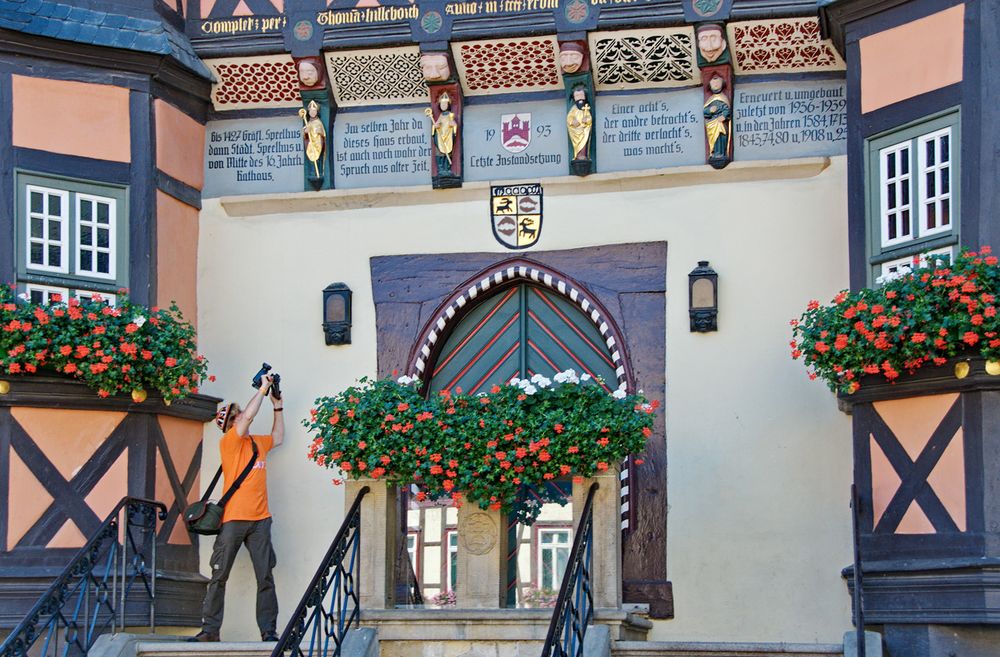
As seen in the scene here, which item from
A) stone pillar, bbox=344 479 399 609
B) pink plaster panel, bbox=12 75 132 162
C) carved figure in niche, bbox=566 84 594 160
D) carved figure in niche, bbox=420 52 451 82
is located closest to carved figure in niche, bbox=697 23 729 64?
carved figure in niche, bbox=566 84 594 160

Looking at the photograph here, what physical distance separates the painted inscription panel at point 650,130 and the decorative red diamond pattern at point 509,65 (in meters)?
0.49

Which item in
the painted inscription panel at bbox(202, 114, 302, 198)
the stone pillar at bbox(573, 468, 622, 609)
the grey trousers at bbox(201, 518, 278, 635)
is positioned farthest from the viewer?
the painted inscription panel at bbox(202, 114, 302, 198)

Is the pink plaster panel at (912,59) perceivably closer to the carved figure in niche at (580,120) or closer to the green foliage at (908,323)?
the green foliage at (908,323)

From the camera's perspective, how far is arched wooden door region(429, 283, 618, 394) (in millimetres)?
14414

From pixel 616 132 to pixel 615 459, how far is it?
321 centimetres

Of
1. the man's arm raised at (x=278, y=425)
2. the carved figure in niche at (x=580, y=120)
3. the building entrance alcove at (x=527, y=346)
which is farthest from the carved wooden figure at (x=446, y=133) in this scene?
the man's arm raised at (x=278, y=425)

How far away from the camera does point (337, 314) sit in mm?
14484

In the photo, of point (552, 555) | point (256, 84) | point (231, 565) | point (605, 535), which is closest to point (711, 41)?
point (256, 84)

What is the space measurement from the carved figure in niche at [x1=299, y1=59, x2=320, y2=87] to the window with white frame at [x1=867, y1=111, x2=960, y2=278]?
14.4 feet

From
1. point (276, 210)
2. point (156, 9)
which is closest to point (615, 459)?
point (276, 210)

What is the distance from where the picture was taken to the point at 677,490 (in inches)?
535

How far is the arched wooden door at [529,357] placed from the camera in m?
14.2

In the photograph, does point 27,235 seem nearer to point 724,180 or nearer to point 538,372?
point 538,372

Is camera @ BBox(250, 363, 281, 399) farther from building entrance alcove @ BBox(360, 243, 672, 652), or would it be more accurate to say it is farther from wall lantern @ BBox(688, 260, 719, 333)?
wall lantern @ BBox(688, 260, 719, 333)
